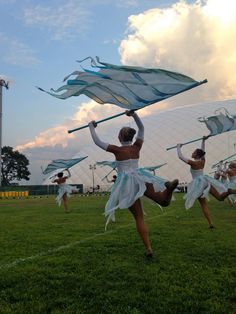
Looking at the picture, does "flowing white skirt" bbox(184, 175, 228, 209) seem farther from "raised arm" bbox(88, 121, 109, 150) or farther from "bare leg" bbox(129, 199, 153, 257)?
"raised arm" bbox(88, 121, 109, 150)

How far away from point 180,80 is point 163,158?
61934 mm

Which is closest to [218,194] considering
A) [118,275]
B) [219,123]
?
[219,123]

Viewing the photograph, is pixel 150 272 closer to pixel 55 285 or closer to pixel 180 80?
pixel 55 285

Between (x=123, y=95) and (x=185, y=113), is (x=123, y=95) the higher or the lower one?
the lower one

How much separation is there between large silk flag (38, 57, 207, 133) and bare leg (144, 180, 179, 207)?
4.65 feet

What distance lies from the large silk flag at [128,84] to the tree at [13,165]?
97.8 metres

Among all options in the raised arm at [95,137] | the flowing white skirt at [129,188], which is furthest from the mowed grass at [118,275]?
the raised arm at [95,137]

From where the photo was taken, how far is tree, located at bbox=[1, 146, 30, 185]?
4055 inches

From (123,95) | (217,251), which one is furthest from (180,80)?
(217,251)

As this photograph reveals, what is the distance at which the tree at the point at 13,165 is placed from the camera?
10300 cm

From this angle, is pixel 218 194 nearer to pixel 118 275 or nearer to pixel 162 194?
pixel 162 194

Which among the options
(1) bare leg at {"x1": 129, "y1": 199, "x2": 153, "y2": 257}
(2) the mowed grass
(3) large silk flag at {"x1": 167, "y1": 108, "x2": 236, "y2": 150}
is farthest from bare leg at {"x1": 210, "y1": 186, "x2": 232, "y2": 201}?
(3) large silk flag at {"x1": 167, "y1": 108, "x2": 236, "y2": 150}

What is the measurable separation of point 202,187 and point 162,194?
4334 millimetres

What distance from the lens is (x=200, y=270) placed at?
5.90 m
